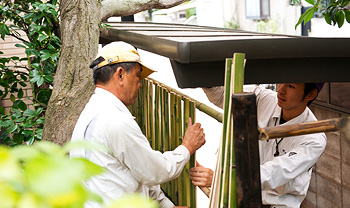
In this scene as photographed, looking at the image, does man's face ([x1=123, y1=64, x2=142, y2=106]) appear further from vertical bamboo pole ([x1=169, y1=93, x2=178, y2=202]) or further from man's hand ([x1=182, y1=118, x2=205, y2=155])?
vertical bamboo pole ([x1=169, y1=93, x2=178, y2=202])

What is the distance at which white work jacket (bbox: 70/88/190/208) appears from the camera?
2361 mm

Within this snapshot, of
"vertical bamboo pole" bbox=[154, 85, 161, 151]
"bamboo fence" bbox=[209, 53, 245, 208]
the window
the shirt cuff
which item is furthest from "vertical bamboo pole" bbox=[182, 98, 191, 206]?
the window

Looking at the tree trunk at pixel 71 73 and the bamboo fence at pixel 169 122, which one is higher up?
the tree trunk at pixel 71 73

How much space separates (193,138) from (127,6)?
188 centimetres

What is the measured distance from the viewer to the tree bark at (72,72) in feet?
10.6

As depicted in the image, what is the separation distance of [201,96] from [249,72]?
11.1m

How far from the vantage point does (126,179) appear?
2445 millimetres

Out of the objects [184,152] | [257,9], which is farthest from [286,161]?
[257,9]

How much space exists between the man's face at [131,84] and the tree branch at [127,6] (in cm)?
140

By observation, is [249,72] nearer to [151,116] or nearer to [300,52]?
[300,52]

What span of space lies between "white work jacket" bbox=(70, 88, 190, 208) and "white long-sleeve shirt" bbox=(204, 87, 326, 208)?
611mm

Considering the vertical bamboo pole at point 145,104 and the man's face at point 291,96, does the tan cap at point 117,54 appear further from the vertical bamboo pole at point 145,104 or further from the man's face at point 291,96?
the vertical bamboo pole at point 145,104

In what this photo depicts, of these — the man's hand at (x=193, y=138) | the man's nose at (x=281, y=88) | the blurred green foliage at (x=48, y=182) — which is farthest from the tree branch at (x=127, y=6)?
the blurred green foliage at (x=48, y=182)

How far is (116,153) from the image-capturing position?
237 cm
